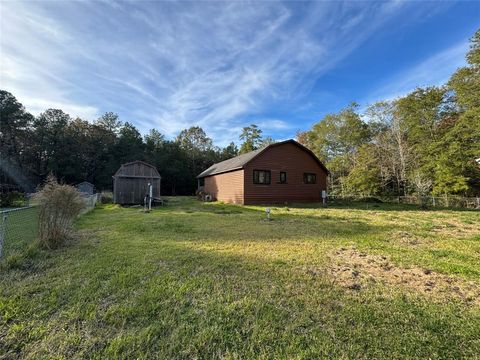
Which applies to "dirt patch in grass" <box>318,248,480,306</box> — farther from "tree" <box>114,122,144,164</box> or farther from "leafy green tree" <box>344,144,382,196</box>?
"tree" <box>114,122,144,164</box>

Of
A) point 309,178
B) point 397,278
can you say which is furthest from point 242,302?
point 309,178

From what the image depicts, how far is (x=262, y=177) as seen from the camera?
17047 millimetres

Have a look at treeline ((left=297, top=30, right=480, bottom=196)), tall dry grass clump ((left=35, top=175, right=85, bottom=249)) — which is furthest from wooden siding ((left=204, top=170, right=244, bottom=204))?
treeline ((left=297, top=30, right=480, bottom=196))

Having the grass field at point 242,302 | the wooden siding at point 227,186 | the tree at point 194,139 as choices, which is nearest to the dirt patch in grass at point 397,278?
the grass field at point 242,302

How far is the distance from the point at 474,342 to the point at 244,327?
2117 millimetres

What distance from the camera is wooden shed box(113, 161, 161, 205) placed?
16.5 m

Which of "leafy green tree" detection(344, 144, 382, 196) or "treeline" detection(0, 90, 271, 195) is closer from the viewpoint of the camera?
"leafy green tree" detection(344, 144, 382, 196)

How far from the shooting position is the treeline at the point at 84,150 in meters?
32.7

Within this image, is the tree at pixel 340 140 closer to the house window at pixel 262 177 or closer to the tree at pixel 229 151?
the house window at pixel 262 177

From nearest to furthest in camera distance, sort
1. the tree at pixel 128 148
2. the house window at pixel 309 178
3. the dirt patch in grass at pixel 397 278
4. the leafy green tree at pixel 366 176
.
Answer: the dirt patch in grass at pixel 397 278 < the house window at pixel 309 178 < the leafy green tree at pixel 366 176 < the tree at pixel 128 148

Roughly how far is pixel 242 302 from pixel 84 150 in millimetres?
43324

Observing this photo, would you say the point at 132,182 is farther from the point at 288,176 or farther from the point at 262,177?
the point at 288,176

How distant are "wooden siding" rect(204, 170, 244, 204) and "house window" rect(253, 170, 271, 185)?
3.41 feet

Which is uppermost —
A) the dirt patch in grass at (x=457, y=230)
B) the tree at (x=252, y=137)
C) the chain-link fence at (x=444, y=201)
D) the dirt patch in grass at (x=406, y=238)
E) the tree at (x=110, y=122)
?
the tree at (x=110, y=122)
